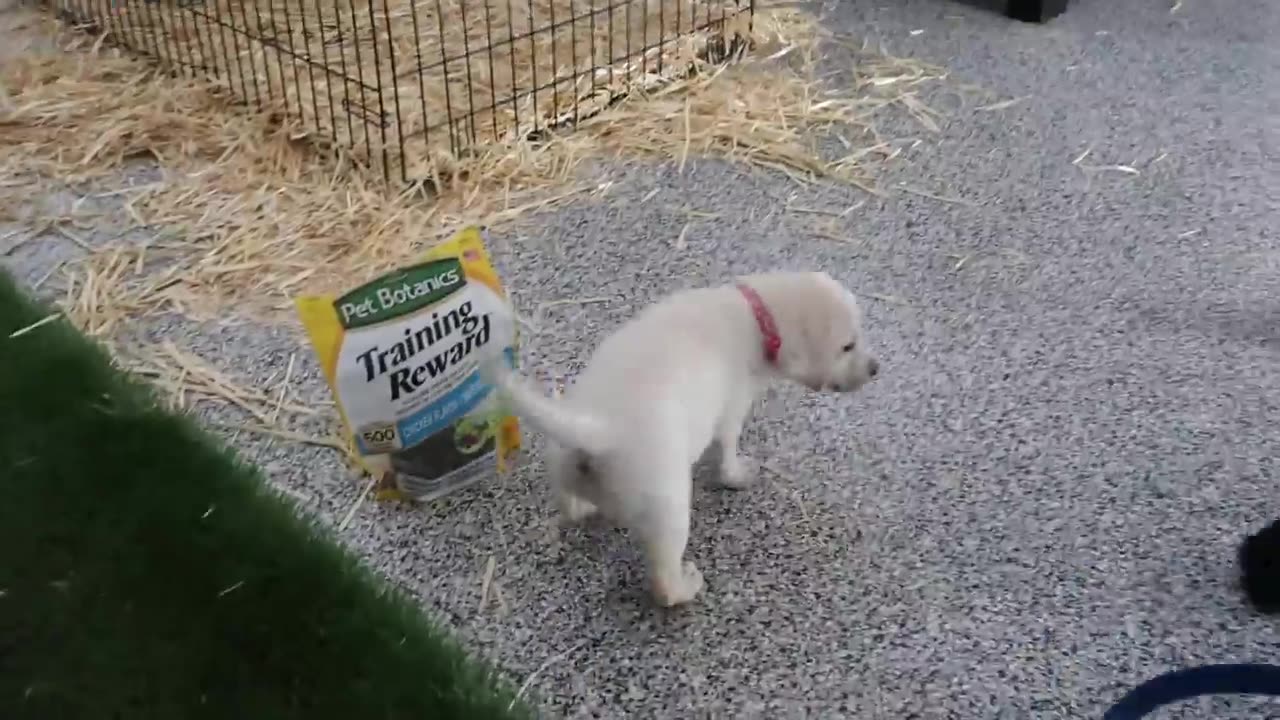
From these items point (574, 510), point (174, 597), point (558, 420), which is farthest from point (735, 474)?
point (174, 597)

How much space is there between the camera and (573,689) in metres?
1.14

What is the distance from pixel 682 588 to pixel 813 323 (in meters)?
0.33

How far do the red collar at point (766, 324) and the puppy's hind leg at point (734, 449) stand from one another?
69mm

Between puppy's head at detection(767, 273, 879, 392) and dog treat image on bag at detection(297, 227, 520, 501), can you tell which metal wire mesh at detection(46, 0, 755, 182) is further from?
puppy's head at detection(767, 273, 879, 392)

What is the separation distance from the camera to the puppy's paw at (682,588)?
1191 mm

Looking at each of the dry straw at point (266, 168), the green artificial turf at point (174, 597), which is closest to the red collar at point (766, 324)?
the green artificial turf at point (174, 597)

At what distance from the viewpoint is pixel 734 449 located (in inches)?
54.1

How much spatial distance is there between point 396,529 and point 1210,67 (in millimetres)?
2180

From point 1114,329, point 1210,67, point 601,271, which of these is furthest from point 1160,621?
point 1210,67

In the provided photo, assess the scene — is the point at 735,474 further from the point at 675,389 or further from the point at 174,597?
the point at 174,597

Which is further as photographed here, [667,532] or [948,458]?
[948,458]

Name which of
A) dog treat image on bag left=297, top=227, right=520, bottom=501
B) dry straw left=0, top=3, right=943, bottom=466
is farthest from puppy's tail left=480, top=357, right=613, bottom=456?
→ dry straw left=0, top=3, right=943, bottom=466

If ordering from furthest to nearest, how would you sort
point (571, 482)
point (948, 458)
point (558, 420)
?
point (948, 458) < point (571, 482) < point (558, 420)

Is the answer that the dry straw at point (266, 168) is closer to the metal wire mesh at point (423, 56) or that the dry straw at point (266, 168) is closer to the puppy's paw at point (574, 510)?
the metal wire mesh at point (423, 56)
